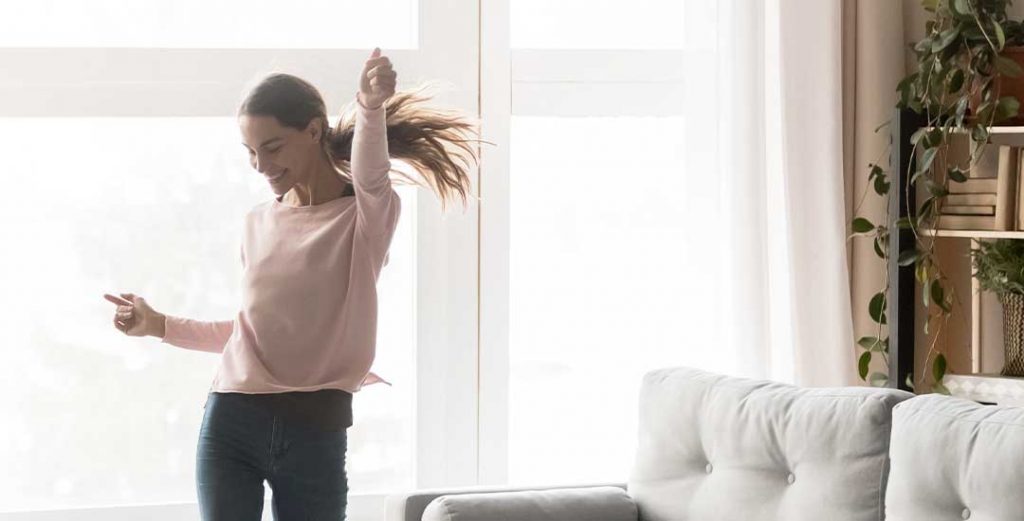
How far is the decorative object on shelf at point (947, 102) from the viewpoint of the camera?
10.5ft

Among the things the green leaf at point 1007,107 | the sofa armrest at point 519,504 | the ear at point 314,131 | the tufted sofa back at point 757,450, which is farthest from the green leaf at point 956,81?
the ear at point 314,131

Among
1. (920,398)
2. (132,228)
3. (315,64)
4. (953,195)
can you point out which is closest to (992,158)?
→ (953,195)

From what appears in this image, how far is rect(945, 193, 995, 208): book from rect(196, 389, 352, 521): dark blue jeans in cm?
171

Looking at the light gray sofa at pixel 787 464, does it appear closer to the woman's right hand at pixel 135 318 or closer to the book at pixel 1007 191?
the woman's right hand at pixel 135 318

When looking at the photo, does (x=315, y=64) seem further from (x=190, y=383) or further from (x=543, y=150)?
(x=190, y=383)

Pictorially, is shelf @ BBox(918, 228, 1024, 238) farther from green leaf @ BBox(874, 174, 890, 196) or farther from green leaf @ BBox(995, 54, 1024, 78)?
green leaf @ BBox(995, 54, 1024, 78)

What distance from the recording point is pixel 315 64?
3.37 meters

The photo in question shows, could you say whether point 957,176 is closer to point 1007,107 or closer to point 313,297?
point 1007,107

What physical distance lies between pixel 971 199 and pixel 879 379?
52cm

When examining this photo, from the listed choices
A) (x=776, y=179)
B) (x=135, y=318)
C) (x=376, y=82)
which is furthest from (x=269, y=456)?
(x=776, y=179)

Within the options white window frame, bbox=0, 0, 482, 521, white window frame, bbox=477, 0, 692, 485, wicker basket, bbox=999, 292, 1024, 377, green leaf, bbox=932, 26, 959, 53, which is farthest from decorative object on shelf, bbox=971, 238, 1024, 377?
white window frame, bbox=0, 0, 482, 521

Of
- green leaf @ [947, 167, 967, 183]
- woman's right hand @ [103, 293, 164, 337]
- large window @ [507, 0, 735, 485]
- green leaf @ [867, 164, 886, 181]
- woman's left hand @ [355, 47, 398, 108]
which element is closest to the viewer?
woman's left hand @ [355, 47, 398, 108]

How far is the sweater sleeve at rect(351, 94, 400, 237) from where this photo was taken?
2.50m

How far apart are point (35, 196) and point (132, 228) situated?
0.81ft
